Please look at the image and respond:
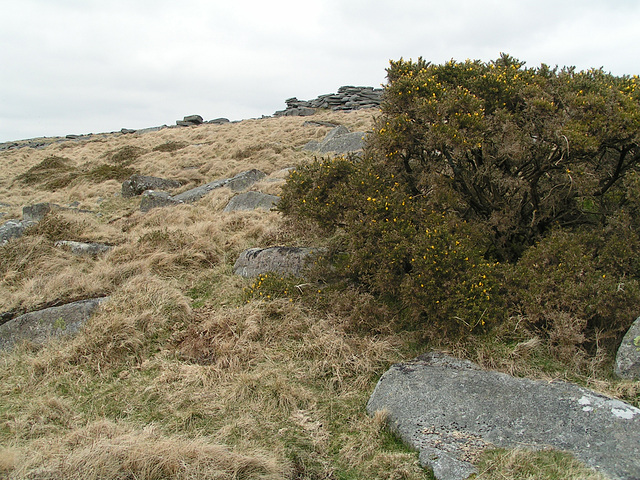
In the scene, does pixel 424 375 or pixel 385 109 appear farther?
pixel 385 109

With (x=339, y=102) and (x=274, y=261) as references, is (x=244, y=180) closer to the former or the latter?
(x=274, y=261)

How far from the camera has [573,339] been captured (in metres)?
4.21

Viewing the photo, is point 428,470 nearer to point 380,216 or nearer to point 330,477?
point 330,477

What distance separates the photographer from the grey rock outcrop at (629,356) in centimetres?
383

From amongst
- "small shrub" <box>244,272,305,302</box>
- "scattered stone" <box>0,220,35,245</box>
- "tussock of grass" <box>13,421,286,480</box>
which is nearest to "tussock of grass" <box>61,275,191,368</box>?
"small shrub" <box>244,272,305,302</box>

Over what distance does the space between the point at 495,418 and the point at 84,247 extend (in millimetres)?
7548

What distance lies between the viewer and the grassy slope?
10.1 feet

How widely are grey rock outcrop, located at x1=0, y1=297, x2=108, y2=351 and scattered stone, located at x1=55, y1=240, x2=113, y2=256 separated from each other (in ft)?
8.70

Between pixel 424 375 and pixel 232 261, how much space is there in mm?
4520

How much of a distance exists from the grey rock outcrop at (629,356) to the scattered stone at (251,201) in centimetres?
781

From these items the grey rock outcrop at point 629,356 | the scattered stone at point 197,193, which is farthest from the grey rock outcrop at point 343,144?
the grey rock outcrop at point 629,356

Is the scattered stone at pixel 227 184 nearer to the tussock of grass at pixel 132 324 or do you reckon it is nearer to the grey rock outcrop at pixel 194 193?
the grey rock outcrop at pixel 194 193

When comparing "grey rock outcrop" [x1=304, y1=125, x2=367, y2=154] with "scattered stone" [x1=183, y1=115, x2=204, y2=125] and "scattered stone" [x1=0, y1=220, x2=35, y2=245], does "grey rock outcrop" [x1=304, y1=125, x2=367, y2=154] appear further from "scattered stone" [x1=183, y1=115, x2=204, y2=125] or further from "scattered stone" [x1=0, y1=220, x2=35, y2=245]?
"scattered stone" [x1=183, y1=115, x2=204, y2=125]

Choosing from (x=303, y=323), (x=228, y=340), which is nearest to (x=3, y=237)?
(x=228, y=340)
